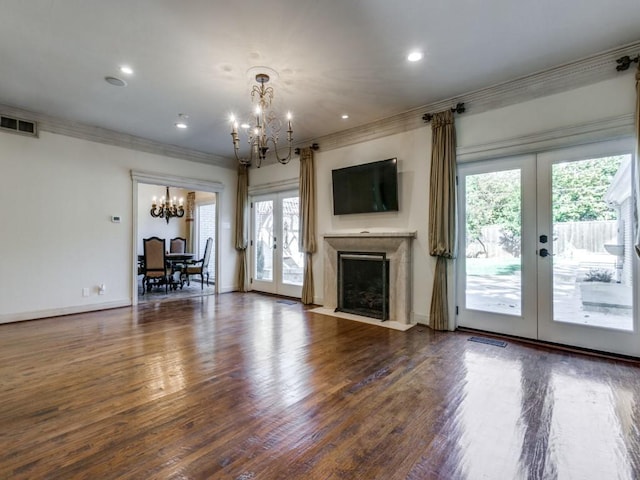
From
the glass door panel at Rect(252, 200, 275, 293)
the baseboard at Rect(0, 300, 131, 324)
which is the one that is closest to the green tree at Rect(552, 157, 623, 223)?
the glass door panel at Rect(252, 200, 275, 293)

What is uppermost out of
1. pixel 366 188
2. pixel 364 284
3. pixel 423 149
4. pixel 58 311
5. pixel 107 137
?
pixel 107 137

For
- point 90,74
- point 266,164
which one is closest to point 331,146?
point 266,164

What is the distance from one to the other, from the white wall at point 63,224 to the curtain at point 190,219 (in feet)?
12.2

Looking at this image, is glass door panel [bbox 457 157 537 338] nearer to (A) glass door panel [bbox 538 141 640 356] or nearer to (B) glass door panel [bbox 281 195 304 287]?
(A) glass door panel [bbox 538 141 640 356]

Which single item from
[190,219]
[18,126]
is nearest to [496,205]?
[18,126]

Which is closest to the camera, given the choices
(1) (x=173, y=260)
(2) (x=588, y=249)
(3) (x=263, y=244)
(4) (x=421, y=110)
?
(2) (x=588, y=249)

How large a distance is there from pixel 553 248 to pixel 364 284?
2477 millimetres

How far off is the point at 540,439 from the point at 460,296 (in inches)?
93.9

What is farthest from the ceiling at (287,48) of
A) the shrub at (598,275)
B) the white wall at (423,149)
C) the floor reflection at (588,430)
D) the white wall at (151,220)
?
the white wall at (151,220)

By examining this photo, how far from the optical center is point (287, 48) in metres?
3.01

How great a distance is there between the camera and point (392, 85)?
3.76 metres

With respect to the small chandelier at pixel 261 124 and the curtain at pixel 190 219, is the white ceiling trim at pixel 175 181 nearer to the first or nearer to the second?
the small chandelier at pixel 261 124

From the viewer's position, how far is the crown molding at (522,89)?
315 centimetres

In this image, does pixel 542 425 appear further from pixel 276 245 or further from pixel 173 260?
pixel 173 260
